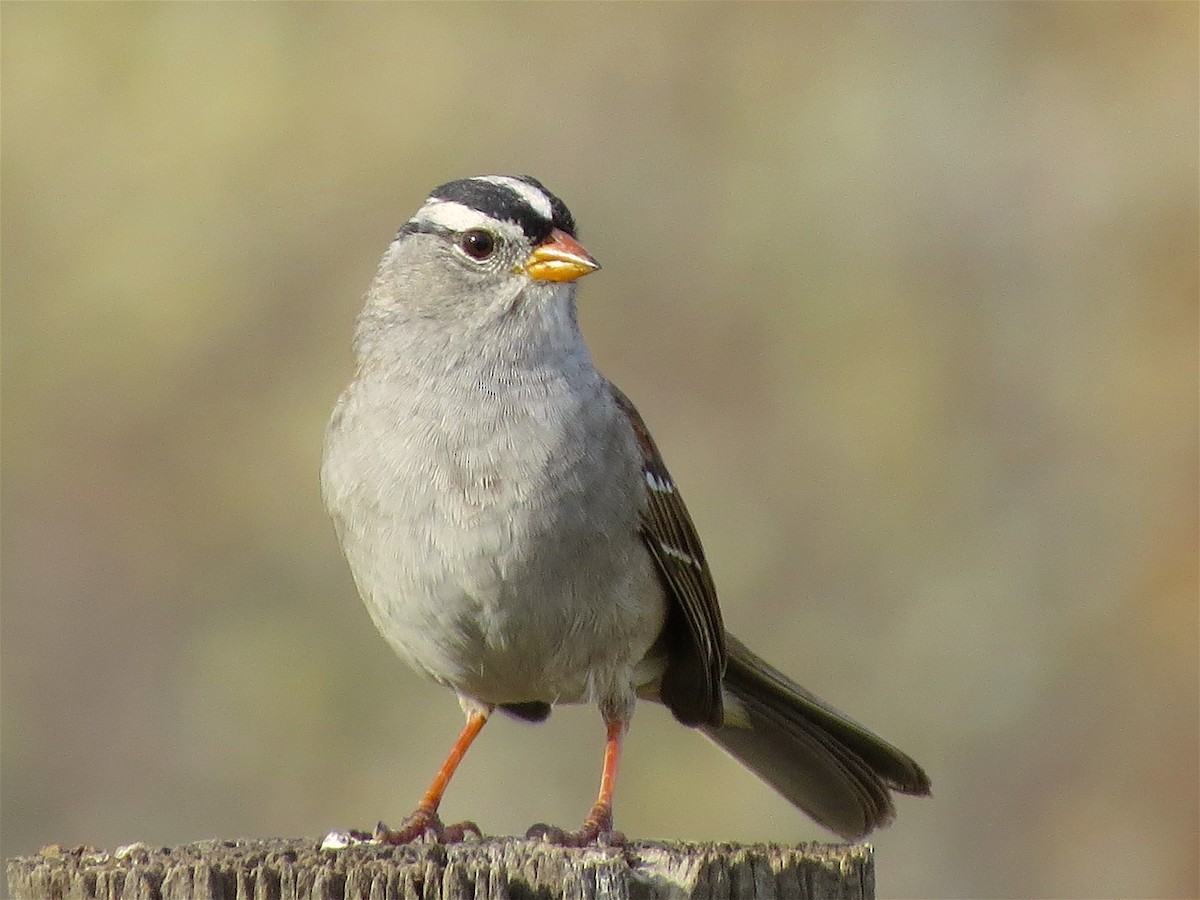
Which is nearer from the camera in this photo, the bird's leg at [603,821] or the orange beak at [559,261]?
the bird's leg at [603,821]

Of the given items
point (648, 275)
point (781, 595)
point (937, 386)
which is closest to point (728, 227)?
point (648, 275)

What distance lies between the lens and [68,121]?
12625 millimetres

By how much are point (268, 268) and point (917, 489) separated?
449 centimetres

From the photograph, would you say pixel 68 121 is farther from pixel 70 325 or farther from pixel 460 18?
pixel 460 18

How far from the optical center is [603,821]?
561 centimetres

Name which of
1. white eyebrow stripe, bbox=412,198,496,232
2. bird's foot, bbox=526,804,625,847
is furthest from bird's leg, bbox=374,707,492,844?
white eyebrow stripe, bbox=412,198,496,232

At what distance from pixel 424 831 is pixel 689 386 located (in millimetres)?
5593

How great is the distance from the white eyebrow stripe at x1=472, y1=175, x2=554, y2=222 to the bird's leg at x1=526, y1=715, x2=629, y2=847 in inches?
70.1

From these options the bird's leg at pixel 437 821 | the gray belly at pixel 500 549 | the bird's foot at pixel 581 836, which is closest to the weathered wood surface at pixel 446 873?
the bird's foot at pixel 581 836

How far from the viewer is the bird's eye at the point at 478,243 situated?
6145 millimetres

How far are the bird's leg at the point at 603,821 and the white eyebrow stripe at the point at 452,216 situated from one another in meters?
1.80

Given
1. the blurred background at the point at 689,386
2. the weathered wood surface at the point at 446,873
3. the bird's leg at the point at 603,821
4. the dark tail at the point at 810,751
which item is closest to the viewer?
the weathered wood surface at the point at 446,873

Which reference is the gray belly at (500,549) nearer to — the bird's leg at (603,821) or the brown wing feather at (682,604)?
the brown wing feather at (682,604)

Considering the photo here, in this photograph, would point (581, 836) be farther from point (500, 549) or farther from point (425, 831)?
point (500, 549)
